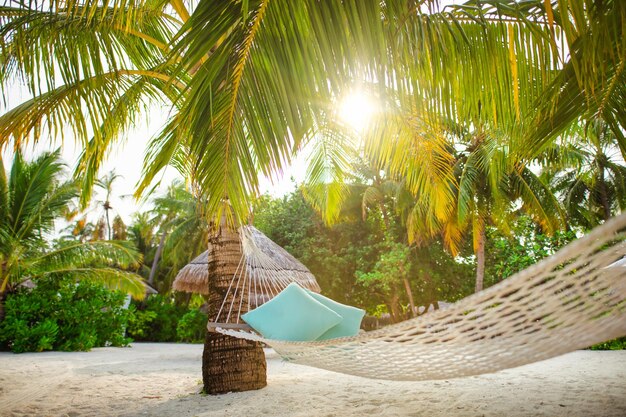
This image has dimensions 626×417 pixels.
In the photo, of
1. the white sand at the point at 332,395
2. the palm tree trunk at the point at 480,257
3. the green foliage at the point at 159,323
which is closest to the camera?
the white sand at the point at 332,395

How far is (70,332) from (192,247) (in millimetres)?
5634

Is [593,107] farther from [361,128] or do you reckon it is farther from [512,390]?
[512,390]

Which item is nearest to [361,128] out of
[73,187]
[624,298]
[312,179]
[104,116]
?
[312,179]

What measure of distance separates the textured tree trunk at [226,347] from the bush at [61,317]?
457 centimetres

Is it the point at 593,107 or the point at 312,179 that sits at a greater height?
the point at 312,179

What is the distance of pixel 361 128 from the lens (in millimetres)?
3154

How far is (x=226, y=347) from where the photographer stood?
2928 mm

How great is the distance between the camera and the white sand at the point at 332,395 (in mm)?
2299

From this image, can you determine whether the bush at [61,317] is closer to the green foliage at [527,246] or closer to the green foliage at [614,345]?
the green foliage at [527,246]

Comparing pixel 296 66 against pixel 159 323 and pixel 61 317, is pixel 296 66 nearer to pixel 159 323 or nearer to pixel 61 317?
pixel 61 317

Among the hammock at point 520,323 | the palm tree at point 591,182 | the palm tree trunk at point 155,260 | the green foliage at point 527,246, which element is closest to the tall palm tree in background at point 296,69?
the hammock at point 520,323

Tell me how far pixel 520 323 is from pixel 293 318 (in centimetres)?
146

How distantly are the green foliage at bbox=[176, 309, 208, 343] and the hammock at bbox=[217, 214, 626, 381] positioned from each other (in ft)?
30.1

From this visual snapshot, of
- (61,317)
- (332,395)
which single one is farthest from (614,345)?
(61,317)
